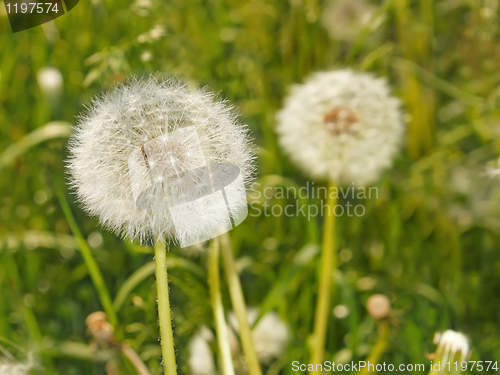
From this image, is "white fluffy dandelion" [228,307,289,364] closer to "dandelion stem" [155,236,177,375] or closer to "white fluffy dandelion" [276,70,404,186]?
"white fluffy dandelion" [276,70,404,186]

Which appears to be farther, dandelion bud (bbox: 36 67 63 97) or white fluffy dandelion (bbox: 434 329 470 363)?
dandelion bud (bbox: 36 67 63 97)

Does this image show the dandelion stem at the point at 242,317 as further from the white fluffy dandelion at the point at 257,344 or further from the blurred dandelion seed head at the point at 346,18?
the blurred dandelion seed head at the point at 346,18

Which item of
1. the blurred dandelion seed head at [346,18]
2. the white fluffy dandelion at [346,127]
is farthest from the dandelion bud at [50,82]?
the blurred dandelion seed head at [346,18]

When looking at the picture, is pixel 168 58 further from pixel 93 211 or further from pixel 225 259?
pixel 93 211

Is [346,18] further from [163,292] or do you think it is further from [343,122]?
[163,292]

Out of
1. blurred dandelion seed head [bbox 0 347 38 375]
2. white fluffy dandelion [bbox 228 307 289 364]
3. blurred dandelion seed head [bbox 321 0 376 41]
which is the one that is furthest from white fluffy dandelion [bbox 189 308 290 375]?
blurred dandelion seed head [bbox 321 0 376 41]

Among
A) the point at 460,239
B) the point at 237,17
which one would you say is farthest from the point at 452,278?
the point at 237,17
